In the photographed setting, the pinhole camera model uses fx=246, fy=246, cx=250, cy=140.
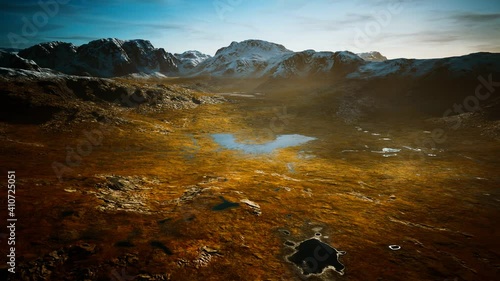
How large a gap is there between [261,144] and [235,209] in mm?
34408

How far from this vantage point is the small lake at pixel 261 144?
5238 cm

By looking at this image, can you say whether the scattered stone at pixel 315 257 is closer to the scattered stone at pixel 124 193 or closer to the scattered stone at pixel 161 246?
the scattered stone at pixel 161 246

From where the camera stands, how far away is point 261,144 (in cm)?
5706

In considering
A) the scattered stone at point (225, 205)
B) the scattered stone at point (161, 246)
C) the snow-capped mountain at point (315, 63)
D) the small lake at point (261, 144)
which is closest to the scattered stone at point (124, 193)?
the scattered stone at point (161, 246)

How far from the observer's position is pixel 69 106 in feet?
184

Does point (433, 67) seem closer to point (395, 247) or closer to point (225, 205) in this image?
point (395, 247)

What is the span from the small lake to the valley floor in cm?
314

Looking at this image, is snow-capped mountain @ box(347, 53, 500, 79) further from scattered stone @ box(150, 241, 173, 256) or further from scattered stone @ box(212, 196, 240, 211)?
scattered stone @ box(150, 241, 173, 256)

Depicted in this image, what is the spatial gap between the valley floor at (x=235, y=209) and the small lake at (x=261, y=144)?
3141mm

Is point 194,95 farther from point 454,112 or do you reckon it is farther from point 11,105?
point 454,112

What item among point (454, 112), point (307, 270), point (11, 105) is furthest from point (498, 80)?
point (11, 105)

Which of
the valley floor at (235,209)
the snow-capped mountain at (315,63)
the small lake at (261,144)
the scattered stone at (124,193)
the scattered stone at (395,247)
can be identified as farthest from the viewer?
the snow-capped mountain at (315,63)

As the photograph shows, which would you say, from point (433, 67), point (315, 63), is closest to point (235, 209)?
point (433, 67)

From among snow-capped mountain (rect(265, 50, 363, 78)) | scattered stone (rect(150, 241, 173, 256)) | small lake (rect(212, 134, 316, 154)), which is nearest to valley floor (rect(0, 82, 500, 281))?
scattered stone (rect(150, 241, 173, 256))
